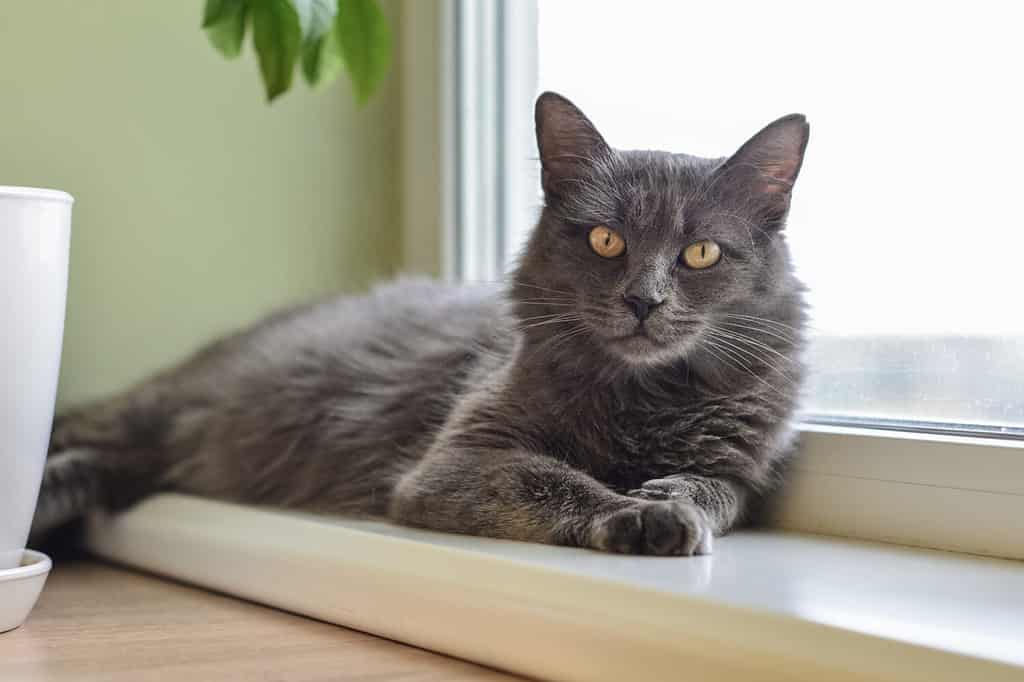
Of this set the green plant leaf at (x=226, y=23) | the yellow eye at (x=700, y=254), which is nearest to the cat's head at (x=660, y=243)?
the yellow eye at (x=700, y=254)

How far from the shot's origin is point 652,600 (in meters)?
1.08

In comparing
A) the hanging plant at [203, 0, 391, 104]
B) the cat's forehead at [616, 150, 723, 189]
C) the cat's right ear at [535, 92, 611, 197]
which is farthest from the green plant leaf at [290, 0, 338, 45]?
the cat's forehead at [616, 150, 723, 189]

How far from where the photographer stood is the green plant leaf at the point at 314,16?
1393 mm

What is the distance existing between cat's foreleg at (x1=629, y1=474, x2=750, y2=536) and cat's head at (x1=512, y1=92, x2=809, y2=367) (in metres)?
0.15

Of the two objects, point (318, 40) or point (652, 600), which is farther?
point (318, 40)

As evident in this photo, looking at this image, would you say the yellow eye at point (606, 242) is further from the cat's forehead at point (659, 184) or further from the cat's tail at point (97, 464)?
the cat's tail at point (97, 464)

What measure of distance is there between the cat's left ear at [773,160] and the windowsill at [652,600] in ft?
1.50

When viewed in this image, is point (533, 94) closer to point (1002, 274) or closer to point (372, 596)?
point (1002, 274)

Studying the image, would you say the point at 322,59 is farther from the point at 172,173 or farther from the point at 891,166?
the point at 891,166

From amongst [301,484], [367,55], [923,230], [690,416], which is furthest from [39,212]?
[923,230]

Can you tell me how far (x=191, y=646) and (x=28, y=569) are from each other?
0.23 meters

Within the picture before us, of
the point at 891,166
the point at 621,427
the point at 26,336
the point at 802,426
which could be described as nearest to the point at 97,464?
the point at 26,336

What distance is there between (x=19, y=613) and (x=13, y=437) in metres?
0.22

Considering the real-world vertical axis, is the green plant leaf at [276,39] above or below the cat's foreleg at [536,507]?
above
